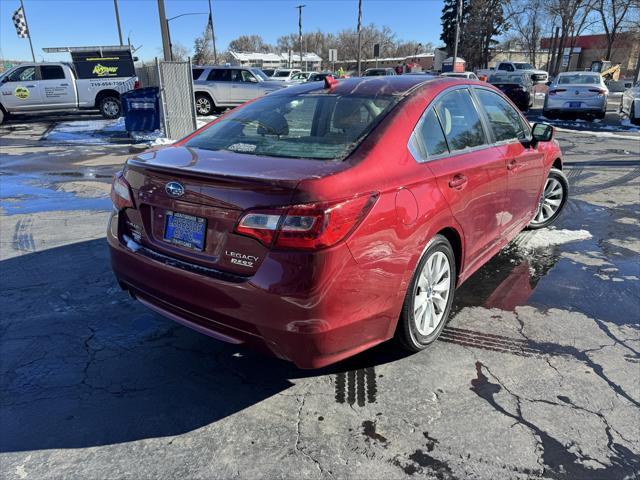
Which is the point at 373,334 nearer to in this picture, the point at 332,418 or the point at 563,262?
the point at 332,418

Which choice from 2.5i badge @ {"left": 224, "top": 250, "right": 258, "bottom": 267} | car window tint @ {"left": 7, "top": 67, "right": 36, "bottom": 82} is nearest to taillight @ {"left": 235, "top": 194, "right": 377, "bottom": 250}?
2.5i badge @ {"left": 224, "top": 250, "right": 258, "bottom": 267}

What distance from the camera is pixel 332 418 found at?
2.54 m

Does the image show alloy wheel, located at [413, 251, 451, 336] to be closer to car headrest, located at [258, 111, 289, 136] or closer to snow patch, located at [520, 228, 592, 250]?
car headrest, located at [258, 111, 289, 136]

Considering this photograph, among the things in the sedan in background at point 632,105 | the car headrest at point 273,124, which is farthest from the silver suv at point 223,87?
the car headrest at point 273,124

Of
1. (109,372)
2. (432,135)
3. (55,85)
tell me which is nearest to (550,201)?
(432,135)

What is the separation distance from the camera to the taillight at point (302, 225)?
215cm

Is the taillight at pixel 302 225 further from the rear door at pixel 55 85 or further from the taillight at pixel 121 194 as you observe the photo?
the rear door at pixel 55 85

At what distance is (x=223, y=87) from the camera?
688 inches

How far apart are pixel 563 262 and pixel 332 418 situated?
3150 millimetres

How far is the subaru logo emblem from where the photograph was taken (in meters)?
2.46

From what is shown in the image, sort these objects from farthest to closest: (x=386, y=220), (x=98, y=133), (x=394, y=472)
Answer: (x=98, y=133) → (x=386, y=220) → (x=394, y=472)

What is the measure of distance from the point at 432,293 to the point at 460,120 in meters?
1.28

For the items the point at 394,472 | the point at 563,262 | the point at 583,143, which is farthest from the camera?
the point at 583,143

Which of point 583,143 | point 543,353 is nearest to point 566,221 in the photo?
point 543,353
